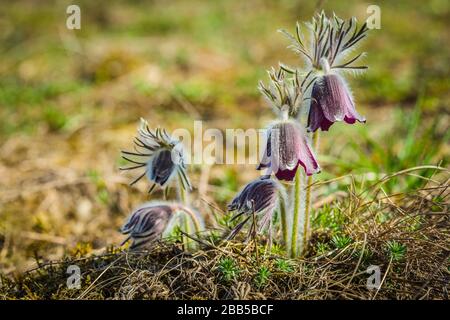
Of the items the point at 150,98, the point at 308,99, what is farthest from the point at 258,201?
the point at 150,98

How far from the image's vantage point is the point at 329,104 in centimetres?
173

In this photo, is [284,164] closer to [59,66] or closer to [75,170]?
[75,170]

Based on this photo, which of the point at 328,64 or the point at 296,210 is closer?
the point at 328,64

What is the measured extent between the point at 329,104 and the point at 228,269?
66 centimetres

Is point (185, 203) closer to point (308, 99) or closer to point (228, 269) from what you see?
point (228, 269)

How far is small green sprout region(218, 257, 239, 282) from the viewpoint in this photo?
1761mm

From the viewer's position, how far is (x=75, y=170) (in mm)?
3488

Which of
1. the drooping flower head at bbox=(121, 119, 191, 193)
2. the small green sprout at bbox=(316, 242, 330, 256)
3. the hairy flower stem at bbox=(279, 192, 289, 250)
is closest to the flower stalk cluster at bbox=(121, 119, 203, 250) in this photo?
the drooping flower head at bbox=(121, 119, 191, 193)

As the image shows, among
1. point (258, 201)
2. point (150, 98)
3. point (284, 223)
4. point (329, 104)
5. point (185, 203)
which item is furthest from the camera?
point (150, 98)

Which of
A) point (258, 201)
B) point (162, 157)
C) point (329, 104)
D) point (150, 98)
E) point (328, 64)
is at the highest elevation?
point (150, 98)

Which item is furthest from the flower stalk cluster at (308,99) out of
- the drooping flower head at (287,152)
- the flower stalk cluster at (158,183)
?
the flower stalk cluster at (158,183)

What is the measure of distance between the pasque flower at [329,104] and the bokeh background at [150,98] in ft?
1.65

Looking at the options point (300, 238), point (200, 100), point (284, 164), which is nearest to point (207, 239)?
point (300, 238)

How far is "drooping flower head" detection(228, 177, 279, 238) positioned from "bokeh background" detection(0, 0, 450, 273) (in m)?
0.70
